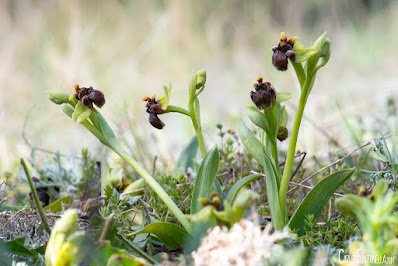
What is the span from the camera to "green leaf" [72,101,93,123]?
1.02 m

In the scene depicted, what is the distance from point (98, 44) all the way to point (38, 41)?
621 mm

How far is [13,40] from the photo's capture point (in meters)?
4.94

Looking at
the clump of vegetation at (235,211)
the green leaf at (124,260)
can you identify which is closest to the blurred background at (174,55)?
the clump of vegetation at (235,211)

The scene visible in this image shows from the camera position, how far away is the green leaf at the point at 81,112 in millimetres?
1020

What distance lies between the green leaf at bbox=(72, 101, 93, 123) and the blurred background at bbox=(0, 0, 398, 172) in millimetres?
2106

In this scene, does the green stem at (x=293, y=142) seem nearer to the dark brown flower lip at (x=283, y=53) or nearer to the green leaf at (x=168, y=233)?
the dark brown flower lip at (x=283, y=53)

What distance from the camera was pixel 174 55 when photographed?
5.44 meters

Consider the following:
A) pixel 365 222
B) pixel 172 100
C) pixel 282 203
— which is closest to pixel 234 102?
pixel 172 100

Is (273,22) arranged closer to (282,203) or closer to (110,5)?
(110,5)

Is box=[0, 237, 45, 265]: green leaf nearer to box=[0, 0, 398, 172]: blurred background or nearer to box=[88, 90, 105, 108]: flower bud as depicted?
box=[88, 90, 105, 108]: flower bud

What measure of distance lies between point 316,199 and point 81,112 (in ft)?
1.78

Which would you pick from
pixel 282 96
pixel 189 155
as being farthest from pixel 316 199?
pixel 189 155

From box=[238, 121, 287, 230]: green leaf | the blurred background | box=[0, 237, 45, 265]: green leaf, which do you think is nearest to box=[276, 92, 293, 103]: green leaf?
box=[238, 121, 287, 230]: green leaf

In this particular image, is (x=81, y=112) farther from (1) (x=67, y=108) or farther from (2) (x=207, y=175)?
(2) (x=207, y=175)
